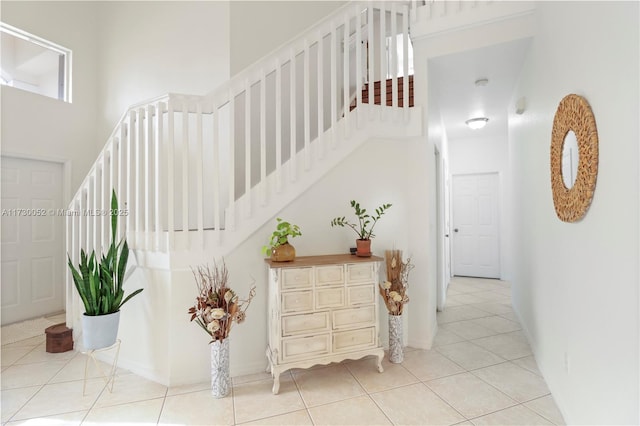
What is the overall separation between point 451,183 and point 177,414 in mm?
5665

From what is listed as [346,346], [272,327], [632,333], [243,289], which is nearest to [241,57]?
[243,289]

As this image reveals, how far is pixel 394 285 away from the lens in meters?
2.56

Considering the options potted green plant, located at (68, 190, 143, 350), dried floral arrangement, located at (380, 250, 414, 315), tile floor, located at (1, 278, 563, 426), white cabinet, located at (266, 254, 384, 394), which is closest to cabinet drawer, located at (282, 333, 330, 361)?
white cabinet, located at (266, 254, 384, 394)

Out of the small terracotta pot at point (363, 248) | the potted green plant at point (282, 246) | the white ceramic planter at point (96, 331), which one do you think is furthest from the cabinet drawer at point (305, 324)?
the white ceramic planter at point (96, 331)

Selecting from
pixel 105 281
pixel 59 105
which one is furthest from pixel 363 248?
pixel 59 105

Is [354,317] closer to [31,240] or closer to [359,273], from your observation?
[359,273]

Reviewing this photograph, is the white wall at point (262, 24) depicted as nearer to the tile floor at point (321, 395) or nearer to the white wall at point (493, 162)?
the tile floor at point (321, 395)

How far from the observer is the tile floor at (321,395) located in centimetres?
184

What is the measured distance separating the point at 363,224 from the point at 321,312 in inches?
32.7

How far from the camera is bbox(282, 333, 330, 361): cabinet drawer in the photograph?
6.97ft

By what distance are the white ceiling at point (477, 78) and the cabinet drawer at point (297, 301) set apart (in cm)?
231

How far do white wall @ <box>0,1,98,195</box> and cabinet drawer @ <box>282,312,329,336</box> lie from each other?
369cm

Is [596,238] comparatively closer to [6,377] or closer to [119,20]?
[6,377]

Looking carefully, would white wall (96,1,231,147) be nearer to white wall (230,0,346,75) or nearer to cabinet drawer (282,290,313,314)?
white wall (230,0,346,75)
